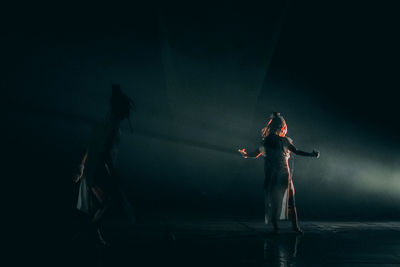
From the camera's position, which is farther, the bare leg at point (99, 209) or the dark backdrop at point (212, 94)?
the dark backdrop at point (212, 94)

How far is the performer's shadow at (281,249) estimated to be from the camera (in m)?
3.06

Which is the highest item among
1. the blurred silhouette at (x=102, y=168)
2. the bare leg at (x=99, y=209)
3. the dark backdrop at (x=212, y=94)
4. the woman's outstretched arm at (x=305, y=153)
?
the dark backdrop at (x=212, y=94)

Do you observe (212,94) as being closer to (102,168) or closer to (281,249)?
(102,168)

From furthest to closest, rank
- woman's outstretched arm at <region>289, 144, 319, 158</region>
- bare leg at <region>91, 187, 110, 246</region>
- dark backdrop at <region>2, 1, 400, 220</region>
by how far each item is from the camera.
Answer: dark backdrop at <region>2, 1, 400, 220</region> < woman's outstretched arm at <region>289, 144, 319, 158</region> < bare leg at <region>91, 187, 110, 246</region>

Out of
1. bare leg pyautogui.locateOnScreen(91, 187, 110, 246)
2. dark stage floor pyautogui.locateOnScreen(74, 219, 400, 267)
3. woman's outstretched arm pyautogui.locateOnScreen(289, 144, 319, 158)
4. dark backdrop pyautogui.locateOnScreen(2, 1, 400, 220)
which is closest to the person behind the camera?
dark stage floor pyautogui.locateOnScreen(74, 219, 400, 267)

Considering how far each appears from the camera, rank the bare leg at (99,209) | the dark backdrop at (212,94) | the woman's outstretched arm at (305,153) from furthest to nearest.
Result: the dark backdrop at (212,94)
the woman's outstretched arm at (305,153)
the bare leg at (99,209)

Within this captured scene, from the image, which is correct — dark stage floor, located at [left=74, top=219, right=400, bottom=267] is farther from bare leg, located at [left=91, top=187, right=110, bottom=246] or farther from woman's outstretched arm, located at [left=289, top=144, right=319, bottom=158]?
woman's outstretched arm, located at [left=289, top=144, right=319, bottom=158]

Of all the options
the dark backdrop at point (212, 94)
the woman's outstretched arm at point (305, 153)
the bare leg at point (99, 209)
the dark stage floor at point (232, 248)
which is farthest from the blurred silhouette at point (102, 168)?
the dark backdrop at point (212, 94)

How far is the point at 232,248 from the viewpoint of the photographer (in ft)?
12.2

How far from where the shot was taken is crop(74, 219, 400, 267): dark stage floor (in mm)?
3023

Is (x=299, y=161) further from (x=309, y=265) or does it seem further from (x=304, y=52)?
(x=309, y=265)

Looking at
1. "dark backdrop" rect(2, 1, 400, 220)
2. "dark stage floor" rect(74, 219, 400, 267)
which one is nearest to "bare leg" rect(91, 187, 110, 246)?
"dark stage floor" rect(74, 219, 400, 267)

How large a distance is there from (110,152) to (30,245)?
1216 millimetres

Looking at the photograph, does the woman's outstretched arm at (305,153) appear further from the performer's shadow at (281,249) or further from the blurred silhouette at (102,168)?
the blurred silhouette at (102,168)
